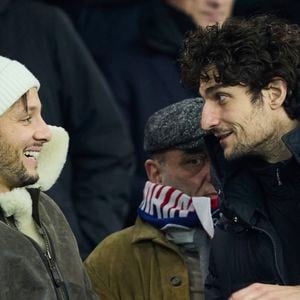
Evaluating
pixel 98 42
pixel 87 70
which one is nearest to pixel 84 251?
pixel 87 70

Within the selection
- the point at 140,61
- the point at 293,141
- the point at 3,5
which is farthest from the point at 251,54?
the point at 140,61

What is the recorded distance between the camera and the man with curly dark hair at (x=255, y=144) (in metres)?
6.75

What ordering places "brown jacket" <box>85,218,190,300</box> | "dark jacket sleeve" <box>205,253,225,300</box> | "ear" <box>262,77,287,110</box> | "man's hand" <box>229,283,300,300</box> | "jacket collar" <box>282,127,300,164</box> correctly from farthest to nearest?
"brown jacket" <box>85,218,190,300</box> < "dark jacket sleeve" <box>205,253,225,300</box> < "ear" <box>262,77,287,110</box> < "jacket collar" <box>282,127,300,164</box> < "man's hand" <box>229,283,300,300</box>

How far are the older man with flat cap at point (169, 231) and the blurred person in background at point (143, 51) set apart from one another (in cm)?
149

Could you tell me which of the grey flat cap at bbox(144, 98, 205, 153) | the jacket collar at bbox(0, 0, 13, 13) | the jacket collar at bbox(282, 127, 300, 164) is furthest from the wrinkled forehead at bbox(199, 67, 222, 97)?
the jacket collar at bbox(0, 0, 13, 13)

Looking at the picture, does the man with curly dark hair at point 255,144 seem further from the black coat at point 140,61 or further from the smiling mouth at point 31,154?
the black coat at point 140,61

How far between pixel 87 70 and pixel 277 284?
89.8 inches

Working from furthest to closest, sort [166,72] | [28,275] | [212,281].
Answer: [166,72] → [212,281] → [28,275]

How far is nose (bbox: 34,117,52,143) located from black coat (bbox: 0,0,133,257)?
1.45m

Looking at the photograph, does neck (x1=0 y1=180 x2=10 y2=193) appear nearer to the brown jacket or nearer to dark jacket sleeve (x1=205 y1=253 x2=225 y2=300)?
the brown jacket

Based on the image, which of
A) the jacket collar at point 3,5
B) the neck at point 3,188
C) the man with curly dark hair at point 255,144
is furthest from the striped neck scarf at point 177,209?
the jacket collar at point 3,5

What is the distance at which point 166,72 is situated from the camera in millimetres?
9281

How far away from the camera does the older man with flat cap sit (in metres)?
7.38

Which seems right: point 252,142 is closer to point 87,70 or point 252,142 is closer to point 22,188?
point 22,188
